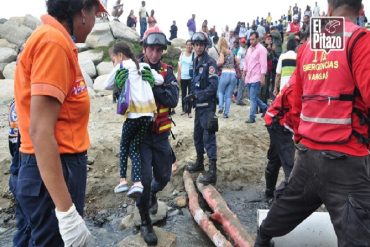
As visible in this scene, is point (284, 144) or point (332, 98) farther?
point (284, 144)

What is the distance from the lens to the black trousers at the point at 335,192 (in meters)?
2.41

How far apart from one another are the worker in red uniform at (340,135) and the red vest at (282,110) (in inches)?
56.8

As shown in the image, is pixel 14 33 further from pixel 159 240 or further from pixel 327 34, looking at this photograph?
pixel 327 34

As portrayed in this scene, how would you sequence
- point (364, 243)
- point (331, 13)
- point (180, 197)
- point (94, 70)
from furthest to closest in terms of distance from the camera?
point (94, 70) → point (180, 197) → point (331, 13) → point (364, 243)

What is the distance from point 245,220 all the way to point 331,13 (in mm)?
3113

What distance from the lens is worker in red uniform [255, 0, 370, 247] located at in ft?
7.89

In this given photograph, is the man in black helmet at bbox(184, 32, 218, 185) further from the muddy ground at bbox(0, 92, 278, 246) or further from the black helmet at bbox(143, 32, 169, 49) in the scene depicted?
the black helmet at bbox(143, 32, 169, 49)

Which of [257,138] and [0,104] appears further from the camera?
[0,104]

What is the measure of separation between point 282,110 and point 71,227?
3097 millimetres

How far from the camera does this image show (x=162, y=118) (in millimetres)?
4344

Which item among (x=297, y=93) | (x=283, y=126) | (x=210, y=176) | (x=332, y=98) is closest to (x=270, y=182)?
(x=210, y=176)

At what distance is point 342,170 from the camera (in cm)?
249

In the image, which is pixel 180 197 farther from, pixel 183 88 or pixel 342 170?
pixel 183 88

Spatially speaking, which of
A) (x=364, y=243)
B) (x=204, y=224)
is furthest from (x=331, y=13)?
(x=204, y=224)
